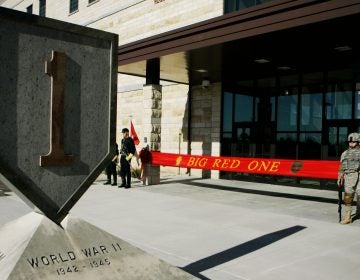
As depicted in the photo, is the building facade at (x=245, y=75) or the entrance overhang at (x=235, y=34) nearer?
the entrance overhang at (x=235, y=34)

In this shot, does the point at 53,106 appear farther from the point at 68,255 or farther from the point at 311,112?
the point at 311,112

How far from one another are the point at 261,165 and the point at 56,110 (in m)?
9.66

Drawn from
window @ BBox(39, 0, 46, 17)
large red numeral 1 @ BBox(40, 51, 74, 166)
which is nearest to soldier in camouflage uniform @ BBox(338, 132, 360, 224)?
large red numeral 1 @ BBox(40, 51, 74, 166)

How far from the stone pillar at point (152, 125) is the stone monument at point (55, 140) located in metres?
10.6

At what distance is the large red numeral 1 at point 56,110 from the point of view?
8.85ft

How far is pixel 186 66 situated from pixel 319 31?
5629 mm

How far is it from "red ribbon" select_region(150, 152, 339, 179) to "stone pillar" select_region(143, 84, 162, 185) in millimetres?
412

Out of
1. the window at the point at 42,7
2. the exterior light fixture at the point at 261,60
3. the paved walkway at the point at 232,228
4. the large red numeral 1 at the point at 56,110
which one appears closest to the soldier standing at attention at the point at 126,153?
the paved walkway at the point at 232,228

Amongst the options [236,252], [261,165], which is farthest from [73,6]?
[236,252]

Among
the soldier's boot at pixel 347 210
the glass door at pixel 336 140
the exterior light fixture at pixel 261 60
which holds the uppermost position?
the exterior light fixture at pixel 261 60

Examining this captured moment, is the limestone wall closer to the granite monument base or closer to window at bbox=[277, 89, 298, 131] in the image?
window at bbox=[277, 89, 298, 131]

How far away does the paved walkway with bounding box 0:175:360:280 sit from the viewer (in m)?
5.20

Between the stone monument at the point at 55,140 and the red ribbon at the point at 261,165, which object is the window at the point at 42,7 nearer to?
the red ribbon at the point at 261,165

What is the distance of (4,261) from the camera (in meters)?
2.73
